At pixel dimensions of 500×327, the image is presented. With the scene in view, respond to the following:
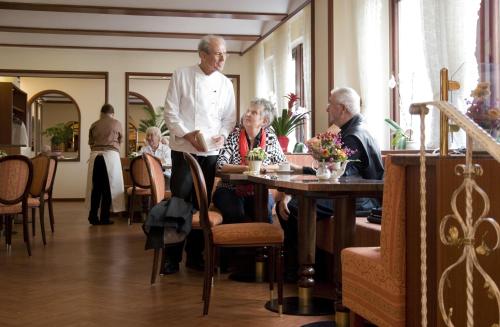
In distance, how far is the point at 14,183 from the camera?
16.5ft

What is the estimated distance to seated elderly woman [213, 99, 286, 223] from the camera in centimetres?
420

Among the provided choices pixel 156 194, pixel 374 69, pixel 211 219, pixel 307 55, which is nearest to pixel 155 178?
pixel 156 194

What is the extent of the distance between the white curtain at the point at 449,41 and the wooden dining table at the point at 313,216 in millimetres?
1483

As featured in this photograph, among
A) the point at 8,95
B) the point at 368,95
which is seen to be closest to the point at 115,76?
the point at 8,95

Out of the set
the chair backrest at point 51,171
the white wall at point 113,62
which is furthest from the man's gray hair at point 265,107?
the white wall at point 113,62

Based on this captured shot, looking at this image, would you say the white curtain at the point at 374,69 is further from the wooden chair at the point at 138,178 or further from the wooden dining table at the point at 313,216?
the wooden chair at the point at 138,178

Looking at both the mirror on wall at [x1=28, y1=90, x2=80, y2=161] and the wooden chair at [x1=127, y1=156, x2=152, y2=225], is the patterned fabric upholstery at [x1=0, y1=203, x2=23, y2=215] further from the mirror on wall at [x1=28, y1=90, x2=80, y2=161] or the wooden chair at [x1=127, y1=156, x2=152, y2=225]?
the mirror on wall at [x1=28, y1=90, x2=80, y2=161]

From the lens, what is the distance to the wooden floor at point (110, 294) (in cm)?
303

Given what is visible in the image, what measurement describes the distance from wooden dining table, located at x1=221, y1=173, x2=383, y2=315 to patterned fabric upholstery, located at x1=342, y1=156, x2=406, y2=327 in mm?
498

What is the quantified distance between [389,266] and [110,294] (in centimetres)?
211

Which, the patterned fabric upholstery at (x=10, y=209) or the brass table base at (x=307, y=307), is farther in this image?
the patterned fabric upholstery at (x=10, y=209)

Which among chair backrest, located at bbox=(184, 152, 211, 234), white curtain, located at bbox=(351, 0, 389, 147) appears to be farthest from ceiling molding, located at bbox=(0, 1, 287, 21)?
chair backrest, located at bbox=(184, 152, 211, 234)

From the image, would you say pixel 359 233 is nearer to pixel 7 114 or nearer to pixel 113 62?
pixel 113 62

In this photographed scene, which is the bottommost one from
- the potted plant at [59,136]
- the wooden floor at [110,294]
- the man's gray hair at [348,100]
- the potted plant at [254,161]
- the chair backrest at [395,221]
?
the wooden floor at [110,294]
